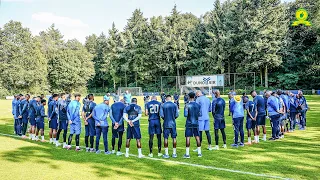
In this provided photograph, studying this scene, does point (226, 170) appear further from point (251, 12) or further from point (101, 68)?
point (101, 68)

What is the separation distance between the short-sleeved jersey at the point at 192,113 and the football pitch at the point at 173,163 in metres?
1.15

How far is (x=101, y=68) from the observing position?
78438 mm

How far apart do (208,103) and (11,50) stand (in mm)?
65341

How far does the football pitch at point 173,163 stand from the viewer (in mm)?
7934

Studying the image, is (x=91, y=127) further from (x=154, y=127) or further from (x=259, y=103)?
(x=259, y=103)

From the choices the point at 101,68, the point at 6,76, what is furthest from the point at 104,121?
the point at 101,68

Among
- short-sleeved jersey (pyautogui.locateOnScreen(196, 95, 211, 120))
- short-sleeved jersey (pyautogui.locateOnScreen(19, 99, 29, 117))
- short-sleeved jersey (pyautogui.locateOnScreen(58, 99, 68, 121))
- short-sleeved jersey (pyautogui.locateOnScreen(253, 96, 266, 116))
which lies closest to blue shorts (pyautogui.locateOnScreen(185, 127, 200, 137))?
short-sleeved jersey (pyautogui.locateOnScreen(196, 95, 211, 120))

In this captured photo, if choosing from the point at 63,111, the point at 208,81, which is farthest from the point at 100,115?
the point at 208,81

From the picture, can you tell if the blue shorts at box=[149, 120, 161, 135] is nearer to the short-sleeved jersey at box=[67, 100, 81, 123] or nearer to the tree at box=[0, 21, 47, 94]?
the short-sleeved jersey at box=[67, 100, 81, 123]

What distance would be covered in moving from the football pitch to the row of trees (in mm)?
45503

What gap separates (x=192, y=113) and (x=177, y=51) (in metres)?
56.1

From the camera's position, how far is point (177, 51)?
2552 inches

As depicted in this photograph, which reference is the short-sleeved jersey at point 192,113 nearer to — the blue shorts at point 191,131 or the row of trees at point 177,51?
the blue shorts at point 191,131

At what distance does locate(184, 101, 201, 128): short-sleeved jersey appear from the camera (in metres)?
9.58
